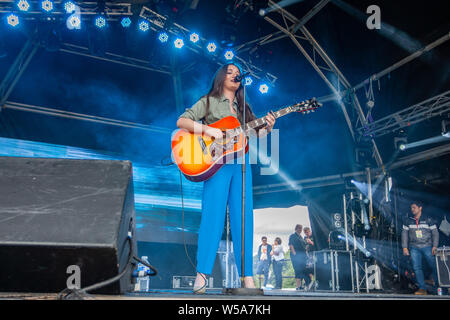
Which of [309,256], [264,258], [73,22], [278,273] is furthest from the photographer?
[264,258]

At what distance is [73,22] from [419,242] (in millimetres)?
7203

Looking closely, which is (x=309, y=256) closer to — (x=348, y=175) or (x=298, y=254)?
(x=298, y=254)

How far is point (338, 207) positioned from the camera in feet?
30.4

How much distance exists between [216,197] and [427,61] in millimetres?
5273

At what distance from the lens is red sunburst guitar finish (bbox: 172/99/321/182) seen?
2564 mm

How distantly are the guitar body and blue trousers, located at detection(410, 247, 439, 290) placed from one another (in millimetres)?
6026

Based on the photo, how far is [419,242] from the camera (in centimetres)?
720

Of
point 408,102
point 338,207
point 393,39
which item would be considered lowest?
point 338,207

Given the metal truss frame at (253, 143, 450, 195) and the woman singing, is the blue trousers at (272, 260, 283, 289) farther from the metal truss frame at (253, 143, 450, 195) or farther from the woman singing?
the woman singing

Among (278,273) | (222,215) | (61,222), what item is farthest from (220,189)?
(278,273)

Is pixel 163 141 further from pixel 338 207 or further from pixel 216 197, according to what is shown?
pixel 216 197

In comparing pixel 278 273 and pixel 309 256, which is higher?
pixel 309 256
